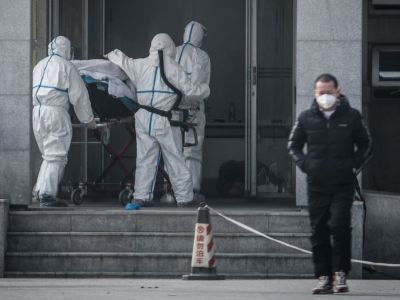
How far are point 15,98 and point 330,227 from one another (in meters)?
5.54

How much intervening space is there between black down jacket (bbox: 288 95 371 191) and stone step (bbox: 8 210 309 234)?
3565 millimetres

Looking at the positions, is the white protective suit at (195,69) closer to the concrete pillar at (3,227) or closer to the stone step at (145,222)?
the stone step at (145,222)

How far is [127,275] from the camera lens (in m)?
15.5

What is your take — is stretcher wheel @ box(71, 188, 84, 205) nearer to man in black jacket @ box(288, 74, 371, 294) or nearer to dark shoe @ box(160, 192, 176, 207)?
dark shoe @ box(160, 192, 176, 207)

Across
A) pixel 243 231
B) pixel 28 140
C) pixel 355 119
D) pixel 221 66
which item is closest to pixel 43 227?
pixel 28 140

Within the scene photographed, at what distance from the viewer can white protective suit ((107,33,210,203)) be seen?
17.5 metres

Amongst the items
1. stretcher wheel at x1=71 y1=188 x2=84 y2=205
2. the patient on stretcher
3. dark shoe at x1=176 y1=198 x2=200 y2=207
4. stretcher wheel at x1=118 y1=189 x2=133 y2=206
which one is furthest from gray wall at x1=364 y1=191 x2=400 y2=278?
stretcher wheel at x1=71 y1=188 x2=84 y2=205

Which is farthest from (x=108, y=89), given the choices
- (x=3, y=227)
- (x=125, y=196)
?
(x=3, y=227)

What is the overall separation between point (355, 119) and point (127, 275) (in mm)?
4168

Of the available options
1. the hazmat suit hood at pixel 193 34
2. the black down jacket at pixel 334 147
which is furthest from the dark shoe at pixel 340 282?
the hazmat suit hood at pixel 193 34

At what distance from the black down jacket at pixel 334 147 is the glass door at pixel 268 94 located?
770cm

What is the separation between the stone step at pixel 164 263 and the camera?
1559cm

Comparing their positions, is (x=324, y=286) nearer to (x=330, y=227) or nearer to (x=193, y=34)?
(x=330, y=227)

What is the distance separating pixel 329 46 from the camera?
53.5 ft
